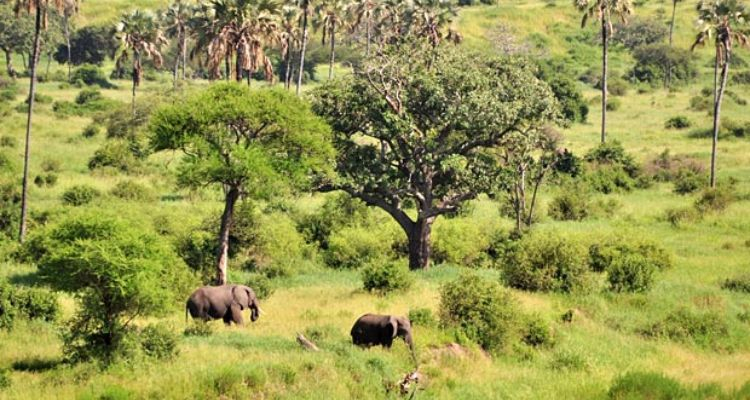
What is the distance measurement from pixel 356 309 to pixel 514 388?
683cm

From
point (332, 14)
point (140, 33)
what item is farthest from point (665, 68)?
point (140, 33)

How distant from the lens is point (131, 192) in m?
47.0

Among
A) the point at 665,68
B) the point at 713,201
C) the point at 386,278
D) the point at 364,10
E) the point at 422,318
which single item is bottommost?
the point at 422,318

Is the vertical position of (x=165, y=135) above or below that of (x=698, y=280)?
above

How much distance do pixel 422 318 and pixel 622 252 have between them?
40.3 ft

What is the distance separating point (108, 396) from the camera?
16734mm

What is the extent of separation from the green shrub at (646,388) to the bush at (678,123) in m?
63.1

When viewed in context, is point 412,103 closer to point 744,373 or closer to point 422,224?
Result: point 422,224

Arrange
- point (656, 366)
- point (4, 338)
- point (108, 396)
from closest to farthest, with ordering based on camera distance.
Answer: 1. point (108, 396)
2. point (4, 338)
3. point (656, 366)

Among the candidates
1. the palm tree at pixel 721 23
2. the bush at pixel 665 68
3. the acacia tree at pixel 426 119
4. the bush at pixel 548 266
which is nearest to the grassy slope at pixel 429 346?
the bush at pixel 548 266

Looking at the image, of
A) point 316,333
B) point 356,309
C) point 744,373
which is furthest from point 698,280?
point 316,333

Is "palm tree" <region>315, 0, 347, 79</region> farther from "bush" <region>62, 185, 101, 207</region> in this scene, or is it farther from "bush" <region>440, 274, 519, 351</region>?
"bush" <region>440, 274, 519, 351</region>

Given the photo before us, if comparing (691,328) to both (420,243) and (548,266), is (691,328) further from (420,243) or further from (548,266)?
(420,243)

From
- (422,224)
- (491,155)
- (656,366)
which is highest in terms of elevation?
(491,155)
